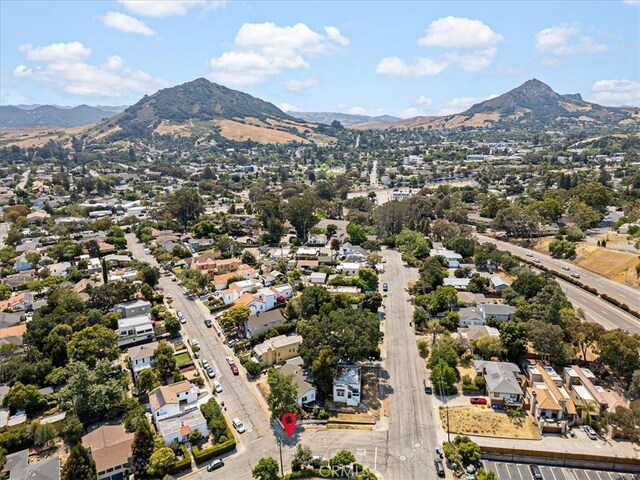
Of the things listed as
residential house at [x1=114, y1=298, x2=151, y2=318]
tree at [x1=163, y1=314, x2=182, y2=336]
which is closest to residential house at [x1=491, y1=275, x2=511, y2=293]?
tree at [x1=163, y1=314, x2=182, y2=336]

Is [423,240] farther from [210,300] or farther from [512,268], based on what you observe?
[210,300]

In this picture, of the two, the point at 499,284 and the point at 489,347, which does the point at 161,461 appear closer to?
the point at 489,347

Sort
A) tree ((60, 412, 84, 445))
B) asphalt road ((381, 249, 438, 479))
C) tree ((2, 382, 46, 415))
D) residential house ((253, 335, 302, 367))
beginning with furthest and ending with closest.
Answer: residential house ((253, 335, 302, 367)) → tree ((2, 382, 46, 415)) → tree ((60, 412, 84, 445)) → asphalt road ((381, 249, 438, 479))

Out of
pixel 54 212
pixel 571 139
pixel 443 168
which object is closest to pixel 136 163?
pixel 54 212

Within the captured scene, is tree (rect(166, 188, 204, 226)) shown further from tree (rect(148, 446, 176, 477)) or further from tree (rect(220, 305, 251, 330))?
tree (rect(148, 446, 176, 477))

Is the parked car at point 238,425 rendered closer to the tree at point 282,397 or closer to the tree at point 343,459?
the tree at point 282,397

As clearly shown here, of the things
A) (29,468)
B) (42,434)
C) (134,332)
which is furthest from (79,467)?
(134,332)
